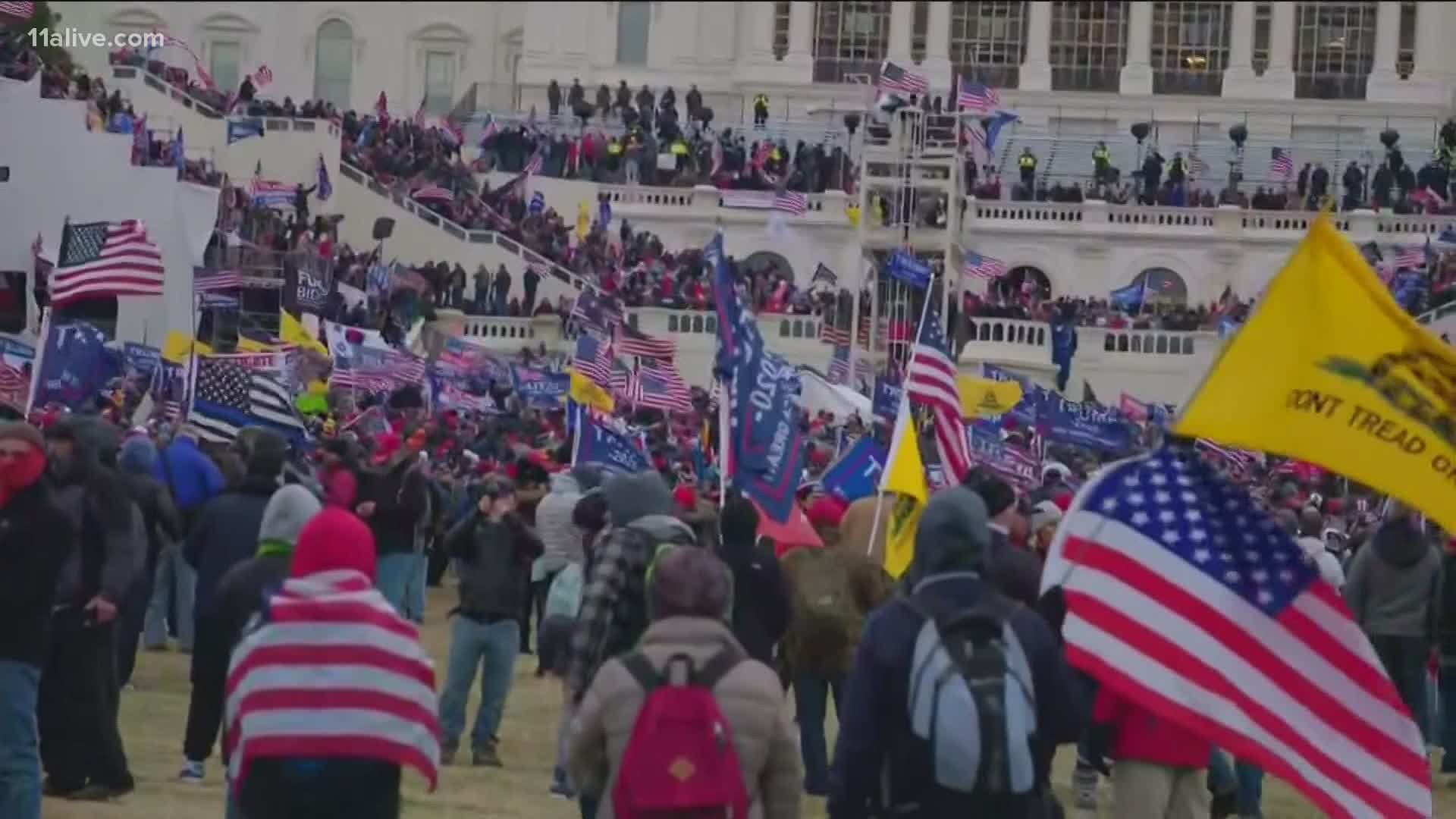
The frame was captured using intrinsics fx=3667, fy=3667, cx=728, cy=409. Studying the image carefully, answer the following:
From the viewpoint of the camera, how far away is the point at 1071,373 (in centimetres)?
5106

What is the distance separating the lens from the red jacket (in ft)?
38.2

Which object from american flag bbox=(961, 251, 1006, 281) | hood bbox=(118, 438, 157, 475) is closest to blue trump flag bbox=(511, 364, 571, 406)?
american flag bbox=(961, 251, 1006, 281)

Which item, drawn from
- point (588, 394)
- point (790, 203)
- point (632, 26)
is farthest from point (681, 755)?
point (632, 26)

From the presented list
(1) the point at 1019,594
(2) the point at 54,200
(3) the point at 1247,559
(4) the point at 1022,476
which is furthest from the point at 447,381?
(3) the point at 1247,559

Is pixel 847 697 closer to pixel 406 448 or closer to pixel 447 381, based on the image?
pixel 406 448

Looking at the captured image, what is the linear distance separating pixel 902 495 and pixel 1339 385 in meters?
5.34

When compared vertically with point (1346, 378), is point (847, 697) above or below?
below

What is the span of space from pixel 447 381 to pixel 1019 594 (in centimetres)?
2270

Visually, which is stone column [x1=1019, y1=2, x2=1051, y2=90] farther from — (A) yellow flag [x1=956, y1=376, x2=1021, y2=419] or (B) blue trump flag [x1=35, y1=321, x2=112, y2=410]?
(B) blue trump flag [x1=35, y1=321, x2=112, y2=410]

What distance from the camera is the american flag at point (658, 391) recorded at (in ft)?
117

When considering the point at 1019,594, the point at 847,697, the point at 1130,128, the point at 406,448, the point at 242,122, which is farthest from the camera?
the point at 1130,128

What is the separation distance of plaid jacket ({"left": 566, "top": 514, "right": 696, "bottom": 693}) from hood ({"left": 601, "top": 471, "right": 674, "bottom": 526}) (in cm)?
7

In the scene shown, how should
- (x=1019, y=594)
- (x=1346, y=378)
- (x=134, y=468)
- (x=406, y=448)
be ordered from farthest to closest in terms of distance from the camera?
(x=406, y=448), (x=134, y=468), (x=1019, y=594), (x=1346, y=378)

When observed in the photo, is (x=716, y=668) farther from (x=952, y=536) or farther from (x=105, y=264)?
(x=105, y=264)
